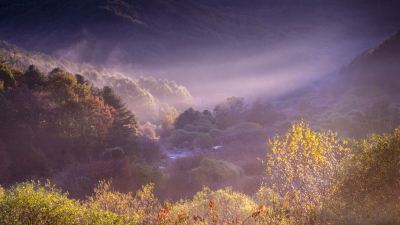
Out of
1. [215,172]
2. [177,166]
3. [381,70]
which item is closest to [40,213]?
[215,172]

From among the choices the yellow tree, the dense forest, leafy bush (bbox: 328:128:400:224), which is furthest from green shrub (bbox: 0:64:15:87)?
leafy bush (bbox: 328:128:400:224)

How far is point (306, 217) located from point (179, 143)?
37.4 m

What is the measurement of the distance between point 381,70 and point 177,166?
76.2 metres

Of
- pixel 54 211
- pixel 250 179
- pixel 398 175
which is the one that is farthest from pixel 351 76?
pixel 54 211

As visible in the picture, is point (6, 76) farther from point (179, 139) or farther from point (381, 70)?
point (381, 70)

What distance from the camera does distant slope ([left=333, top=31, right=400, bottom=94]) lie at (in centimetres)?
5706

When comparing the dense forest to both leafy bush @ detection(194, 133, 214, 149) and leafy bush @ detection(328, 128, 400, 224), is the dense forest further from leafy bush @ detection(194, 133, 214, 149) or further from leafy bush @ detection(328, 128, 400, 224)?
leafy bush @ detection(194, 133, 214, 149)

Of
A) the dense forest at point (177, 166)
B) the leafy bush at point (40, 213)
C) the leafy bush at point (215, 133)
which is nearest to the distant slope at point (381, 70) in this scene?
the dense forest at point (177, 166)

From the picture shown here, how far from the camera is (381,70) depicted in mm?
63312

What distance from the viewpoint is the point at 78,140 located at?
78.1ft

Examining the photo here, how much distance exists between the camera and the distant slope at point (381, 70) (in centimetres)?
5706

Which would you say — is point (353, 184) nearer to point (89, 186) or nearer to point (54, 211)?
point (54, 211)

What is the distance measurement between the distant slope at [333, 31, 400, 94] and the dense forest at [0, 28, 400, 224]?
1577 mm

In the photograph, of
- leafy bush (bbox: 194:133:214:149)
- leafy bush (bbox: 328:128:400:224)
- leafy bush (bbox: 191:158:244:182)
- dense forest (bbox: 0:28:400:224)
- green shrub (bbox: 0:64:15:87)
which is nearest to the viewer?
leafy bush (bbox: 328:128:400:224)
